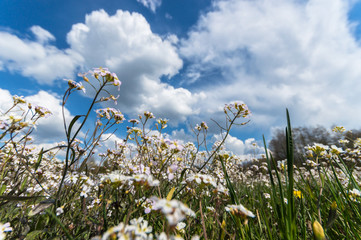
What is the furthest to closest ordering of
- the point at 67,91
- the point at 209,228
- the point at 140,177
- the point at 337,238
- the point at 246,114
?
the point at 246,114
the point at 209,228
the point at 67,91
the point at 337,238
the point at 140,177

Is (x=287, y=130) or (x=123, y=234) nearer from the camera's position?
(x=123, y=234)

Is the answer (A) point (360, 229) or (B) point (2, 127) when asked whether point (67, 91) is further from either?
(A) point (360, 229)

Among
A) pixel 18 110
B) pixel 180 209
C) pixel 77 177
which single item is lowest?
pixel 180 209

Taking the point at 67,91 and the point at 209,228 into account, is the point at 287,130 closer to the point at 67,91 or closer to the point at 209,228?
the point at 209,228

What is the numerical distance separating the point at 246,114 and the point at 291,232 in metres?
1.79

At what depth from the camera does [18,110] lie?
7.64 feet

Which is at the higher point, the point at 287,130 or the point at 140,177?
the point at 287,130

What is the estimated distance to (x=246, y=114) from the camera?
8.84 feet

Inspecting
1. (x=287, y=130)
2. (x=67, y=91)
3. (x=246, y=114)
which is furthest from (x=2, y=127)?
(x=246, y=114)

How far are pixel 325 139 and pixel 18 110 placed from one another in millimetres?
43876

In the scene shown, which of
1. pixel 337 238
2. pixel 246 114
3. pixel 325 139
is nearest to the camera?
pixel 337 238

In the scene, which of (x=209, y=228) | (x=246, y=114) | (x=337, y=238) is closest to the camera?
(x=337, y=238)

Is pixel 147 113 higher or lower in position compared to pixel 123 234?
higher

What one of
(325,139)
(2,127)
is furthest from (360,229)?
(325,139)
